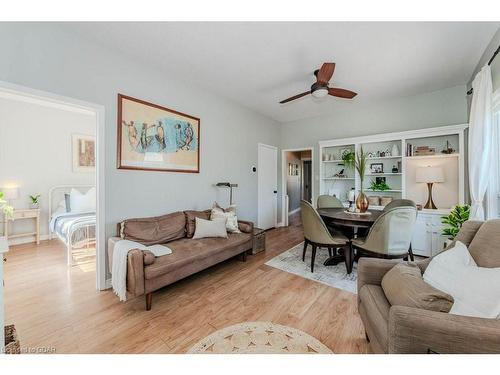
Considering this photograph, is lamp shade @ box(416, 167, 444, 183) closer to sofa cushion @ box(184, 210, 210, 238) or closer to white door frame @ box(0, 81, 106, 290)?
sofa cushion @ box(184, 210, 210, 238)

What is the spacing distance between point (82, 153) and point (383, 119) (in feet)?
21.1

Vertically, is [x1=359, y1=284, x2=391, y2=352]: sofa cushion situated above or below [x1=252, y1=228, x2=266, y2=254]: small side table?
above

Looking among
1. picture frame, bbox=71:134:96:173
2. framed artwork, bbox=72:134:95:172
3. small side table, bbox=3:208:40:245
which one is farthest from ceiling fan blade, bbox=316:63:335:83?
small side table, bbox=3:208:40:245

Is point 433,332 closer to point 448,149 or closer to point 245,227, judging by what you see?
point 245,227

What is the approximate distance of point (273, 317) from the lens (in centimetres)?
181

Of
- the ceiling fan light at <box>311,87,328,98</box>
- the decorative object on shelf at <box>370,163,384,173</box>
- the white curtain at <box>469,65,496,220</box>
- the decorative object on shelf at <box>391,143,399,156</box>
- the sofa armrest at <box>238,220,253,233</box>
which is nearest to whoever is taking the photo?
the white curtain at <box>469,65,496,220</box>

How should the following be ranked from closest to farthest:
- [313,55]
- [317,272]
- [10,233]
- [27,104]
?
[313,55]
[317,272]
[10,233]
[27,104]

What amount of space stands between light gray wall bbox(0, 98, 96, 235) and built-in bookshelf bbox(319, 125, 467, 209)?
4978 mm

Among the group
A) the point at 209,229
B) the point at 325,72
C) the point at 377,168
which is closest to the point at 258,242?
the point at 209,229

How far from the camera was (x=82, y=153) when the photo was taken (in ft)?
15.3

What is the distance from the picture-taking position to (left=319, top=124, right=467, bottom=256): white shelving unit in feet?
10.3
